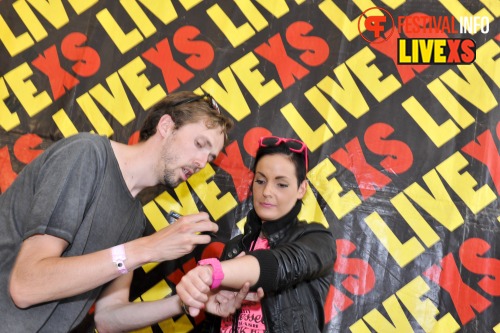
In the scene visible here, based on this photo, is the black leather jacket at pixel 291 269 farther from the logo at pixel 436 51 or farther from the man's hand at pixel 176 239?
the logo at pixel 436 51

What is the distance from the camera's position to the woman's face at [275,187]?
1.91 m

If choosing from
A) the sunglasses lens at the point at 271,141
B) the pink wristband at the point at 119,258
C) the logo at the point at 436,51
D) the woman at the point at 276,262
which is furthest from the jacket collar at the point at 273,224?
the logo at the point at 436,51

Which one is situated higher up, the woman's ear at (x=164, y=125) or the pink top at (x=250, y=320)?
the woman's ear at (x=164, y=125)

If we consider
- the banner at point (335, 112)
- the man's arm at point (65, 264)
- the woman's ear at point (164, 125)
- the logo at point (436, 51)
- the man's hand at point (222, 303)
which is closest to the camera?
the man's arm at point (65, 264)

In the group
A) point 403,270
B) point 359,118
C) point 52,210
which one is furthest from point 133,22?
point 403,270

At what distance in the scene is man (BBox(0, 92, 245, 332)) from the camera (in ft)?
4.54

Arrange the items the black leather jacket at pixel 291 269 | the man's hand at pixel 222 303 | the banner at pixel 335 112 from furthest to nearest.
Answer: the banner at pixel 335 112 → the man's hand at pixel 222 303 → the black leather jacket at pixel 291 269

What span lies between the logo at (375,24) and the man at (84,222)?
3.10ft

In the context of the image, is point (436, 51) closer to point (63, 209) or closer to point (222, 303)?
point (222, 303)

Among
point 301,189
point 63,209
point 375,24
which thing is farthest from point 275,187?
point 375,24

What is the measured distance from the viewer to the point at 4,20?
8.41 ft

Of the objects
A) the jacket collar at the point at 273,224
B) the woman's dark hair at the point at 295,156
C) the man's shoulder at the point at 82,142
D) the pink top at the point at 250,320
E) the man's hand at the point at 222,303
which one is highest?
the man's shoulder at the point at 82,142

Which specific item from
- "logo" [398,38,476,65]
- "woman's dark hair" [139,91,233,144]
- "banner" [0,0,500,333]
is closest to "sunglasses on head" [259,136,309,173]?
"woman's dark hair" [139,91,233,144]

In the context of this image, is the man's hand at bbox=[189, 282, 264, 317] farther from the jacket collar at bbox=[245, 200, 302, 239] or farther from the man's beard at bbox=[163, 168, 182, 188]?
the man's beard at bbox=[163, 168, 182, 188]
